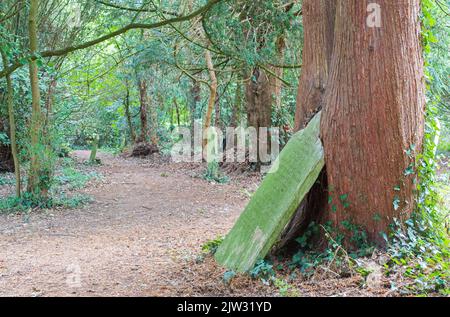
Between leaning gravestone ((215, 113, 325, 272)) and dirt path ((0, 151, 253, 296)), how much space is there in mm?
722

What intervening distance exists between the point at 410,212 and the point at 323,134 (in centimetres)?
106

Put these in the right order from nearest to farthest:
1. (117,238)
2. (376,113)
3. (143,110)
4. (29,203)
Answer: (376,113) < (117,238) < (29,203) < (143,110)

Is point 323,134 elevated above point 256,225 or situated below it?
above

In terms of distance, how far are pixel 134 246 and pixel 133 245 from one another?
0.07 meters

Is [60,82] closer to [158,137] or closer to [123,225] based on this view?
[123,225]

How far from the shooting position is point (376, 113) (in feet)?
13.0

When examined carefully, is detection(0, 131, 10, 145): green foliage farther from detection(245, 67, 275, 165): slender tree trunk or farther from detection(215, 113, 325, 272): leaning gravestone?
detection(215, 113, 325, 272): leaning gravestone

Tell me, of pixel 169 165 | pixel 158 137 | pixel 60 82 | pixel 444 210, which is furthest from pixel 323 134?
pixel 158 137

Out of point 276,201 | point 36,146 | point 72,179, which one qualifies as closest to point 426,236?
point 276,201

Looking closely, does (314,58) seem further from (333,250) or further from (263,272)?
(263,272)

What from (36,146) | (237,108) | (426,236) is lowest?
(426,236)

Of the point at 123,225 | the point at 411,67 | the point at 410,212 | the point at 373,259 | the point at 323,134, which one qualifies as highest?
the point at 411,67

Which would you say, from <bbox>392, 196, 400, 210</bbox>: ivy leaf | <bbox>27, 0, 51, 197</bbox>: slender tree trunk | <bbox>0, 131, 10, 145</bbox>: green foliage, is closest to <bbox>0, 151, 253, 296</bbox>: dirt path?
<bbox>27, 0, 51, 197</bbox>: slender tree trunk
